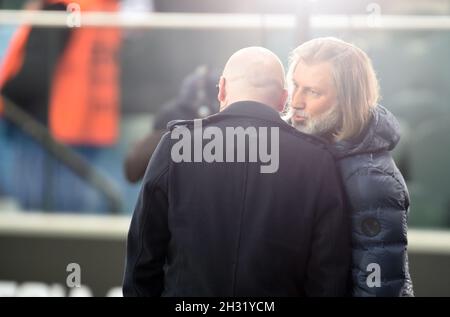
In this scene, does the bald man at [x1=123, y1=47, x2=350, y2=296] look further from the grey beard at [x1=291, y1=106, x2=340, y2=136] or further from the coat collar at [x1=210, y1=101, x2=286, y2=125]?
the grey beard at [x1=291, y1=106, x2=340, y2=136]

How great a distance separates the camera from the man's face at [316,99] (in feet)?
6.39

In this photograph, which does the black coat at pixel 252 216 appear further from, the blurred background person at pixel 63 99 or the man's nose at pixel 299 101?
the blurred background person at pixel 63 99

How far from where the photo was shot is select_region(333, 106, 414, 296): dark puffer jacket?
6.08 feet

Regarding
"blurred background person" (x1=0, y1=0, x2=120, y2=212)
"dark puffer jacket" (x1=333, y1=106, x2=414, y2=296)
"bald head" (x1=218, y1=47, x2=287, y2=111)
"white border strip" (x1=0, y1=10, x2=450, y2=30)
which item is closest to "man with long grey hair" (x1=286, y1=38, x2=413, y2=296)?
"dark puffer jacket" (x1=333, y1=106, x2=414, y2=296)

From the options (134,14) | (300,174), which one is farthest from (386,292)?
(134,14)

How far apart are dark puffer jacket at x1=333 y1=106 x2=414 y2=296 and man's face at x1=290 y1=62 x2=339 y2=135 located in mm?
79

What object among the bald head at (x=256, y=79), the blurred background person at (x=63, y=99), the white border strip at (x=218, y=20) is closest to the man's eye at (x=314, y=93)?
the bald head at (x=256, y=79)

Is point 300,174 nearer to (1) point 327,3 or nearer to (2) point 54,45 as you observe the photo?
(1) point 327,3

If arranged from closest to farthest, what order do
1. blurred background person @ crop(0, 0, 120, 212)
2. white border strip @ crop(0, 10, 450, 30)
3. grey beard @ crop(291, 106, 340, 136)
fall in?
1. grey beard @ crop(291, 106, 340, 136)
2. white border strip @ crop(0, 10, 450, 30)
3. blurred background person @ crop(0, 0, 120, 212)

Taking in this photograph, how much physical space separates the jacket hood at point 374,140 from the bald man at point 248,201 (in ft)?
0.29

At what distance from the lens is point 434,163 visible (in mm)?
4520

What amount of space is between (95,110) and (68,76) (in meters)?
0.29

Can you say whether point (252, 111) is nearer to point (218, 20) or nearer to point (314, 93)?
point (314, 93)

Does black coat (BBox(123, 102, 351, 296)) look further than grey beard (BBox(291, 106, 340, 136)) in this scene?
No
